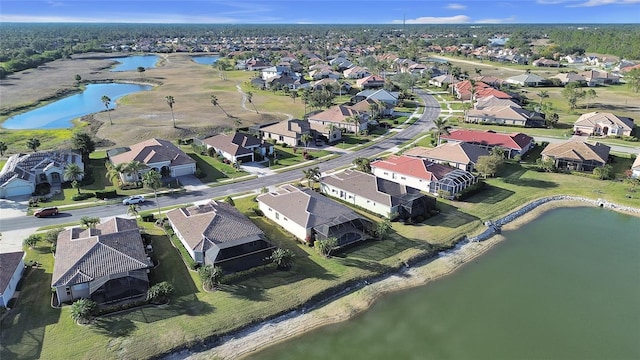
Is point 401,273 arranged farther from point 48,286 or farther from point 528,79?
point 528,79

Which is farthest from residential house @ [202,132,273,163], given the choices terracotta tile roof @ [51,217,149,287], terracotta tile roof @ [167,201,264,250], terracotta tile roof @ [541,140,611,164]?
terracotta tile roof @ [541,140,611,164]

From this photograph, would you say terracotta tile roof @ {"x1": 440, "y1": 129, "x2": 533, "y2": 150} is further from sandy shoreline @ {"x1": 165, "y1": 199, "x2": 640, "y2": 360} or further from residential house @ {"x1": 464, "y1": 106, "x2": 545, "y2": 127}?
sandy shoreline @ {"x1": 165, "y1": 199, "x2": 640, "y2": 360}

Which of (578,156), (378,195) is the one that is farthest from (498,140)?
(378,195)

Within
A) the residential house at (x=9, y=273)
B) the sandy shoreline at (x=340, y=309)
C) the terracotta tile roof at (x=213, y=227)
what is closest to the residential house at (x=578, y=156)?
the sandy shoreline at (x=340, y=309)

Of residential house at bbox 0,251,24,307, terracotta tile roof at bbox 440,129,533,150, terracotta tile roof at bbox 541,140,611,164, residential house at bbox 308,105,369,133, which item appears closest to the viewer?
residential house at bbox 0,251,24,307

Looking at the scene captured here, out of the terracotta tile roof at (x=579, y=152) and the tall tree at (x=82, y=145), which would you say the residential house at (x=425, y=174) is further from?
the tall tree at (x=82, y=145)

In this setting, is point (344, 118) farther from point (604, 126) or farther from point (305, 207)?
point (604, 126)
